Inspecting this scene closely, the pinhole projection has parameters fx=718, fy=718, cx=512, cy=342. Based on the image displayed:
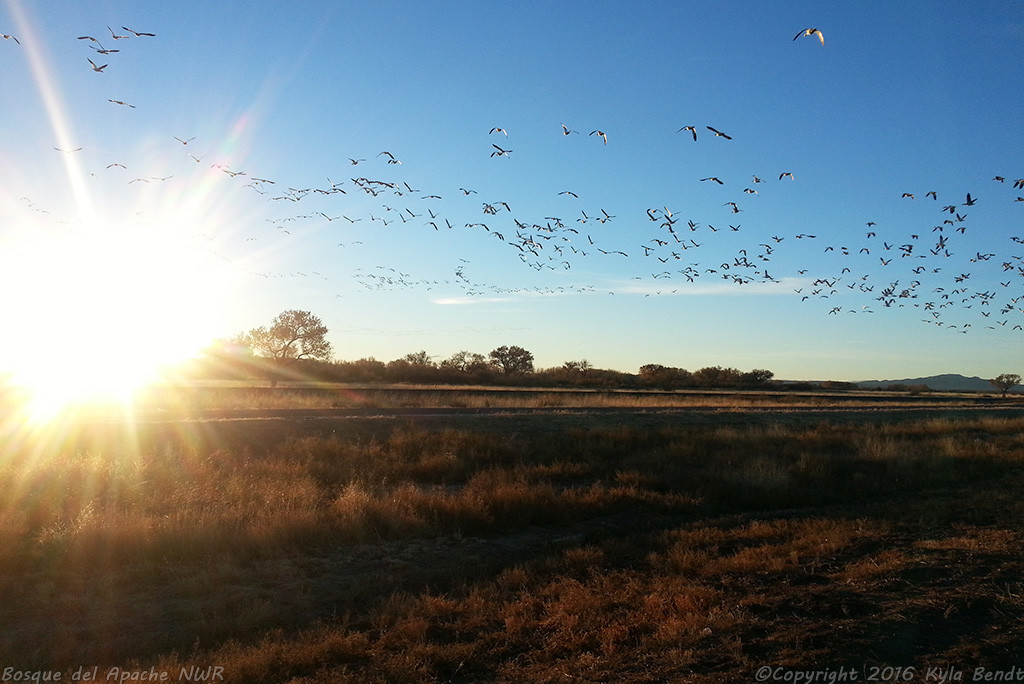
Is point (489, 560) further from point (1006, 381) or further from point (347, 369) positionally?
point (1006, 381)

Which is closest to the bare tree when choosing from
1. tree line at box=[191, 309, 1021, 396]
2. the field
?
tree line at box=[191, 309, 1021, 396]

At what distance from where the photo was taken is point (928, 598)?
801 cm

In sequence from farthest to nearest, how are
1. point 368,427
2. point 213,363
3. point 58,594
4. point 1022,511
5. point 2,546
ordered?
point 213,363, point 368,427, point 1022,511, point 2,546, point 58,594

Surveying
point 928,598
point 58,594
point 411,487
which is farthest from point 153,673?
point 411,487

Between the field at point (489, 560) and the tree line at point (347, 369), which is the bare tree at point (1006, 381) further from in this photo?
the field at point (489, 560)

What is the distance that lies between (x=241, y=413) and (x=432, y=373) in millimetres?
62816

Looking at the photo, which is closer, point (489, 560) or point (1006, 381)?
point (489, 560)

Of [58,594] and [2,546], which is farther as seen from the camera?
[2,546]

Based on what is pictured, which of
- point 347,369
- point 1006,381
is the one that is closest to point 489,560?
point 347,369

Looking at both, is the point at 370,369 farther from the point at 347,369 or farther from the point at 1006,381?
the point at 1006,381

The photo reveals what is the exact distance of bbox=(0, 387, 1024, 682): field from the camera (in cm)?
729

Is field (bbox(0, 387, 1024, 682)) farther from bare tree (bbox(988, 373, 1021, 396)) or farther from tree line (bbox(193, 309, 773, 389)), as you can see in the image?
bare tree (bbox(988, 373, 1021, 396))

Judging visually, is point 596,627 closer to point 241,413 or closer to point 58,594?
point 58,594

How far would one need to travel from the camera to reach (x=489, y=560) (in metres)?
12.3
